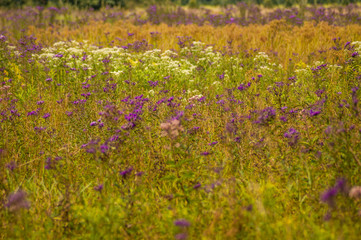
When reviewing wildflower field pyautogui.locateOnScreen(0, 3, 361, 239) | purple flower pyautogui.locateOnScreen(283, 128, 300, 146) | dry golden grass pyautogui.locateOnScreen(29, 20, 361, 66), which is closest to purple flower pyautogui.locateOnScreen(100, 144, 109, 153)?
wildflower field pyautogui.locateOnScreen(0, 3, 361, 239)

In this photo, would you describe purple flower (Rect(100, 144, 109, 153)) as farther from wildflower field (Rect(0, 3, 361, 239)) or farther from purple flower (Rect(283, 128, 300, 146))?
purple flower (Rect(283, 128, 300, 146))

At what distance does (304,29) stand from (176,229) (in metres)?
8.43

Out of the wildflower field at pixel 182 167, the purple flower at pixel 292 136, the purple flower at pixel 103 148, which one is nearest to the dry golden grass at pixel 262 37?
the wildflower field at pixel 182 167

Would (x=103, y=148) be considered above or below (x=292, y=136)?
below

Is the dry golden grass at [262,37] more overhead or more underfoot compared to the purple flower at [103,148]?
more overhead

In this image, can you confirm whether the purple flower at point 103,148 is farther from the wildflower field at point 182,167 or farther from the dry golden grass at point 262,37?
the dry golden grass at point 262,37

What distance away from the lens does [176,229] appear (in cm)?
215

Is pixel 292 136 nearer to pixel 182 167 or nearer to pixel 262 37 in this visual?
pixel 182 167

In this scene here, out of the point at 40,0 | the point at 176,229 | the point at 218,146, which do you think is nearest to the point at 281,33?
the point at 218,146

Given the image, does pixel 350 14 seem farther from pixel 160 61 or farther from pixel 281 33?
pixel 160 61

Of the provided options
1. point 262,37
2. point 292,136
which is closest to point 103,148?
point 292,136

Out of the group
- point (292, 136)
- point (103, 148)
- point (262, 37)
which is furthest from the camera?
point (262, 37)

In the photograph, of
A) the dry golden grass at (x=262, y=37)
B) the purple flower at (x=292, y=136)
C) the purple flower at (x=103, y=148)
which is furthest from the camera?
the dry golden grass at (x=262, y=37)

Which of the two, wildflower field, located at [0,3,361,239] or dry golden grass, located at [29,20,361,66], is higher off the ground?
dry golden grass, located at [29,20,361,66]
